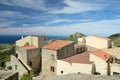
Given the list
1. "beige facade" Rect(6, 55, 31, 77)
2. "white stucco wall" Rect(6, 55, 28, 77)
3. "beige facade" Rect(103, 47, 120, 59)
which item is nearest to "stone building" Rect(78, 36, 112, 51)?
"beige facade" Rect(103, 47, 120, 59)

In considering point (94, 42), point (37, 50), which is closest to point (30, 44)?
point (37, 50)

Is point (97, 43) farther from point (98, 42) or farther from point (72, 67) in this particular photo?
point (72, 67)

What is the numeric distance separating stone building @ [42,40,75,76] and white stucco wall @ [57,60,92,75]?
113 inches

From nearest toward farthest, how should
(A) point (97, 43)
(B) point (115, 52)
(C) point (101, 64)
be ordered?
(C) point (101, 64)
(B) point (115, 52)
(A) point (97, 43)

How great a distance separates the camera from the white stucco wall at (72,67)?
118 feet

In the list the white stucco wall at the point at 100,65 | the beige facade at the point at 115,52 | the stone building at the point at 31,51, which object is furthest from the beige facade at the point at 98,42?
the stone building at the point at 31,51

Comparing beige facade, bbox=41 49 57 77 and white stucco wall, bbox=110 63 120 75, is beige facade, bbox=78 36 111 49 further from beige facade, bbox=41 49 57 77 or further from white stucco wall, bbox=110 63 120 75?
beige facade, bbox=41 49 57 77

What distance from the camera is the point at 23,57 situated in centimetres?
4916

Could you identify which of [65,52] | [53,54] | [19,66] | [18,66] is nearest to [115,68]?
[65,52]

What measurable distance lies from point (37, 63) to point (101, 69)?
2094 centimetres

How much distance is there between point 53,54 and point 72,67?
6756 mm

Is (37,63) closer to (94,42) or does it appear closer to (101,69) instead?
(94,42)

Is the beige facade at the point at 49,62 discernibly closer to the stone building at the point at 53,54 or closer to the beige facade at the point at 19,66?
the stone building at the point at 53,54

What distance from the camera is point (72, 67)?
37500 millimetres
